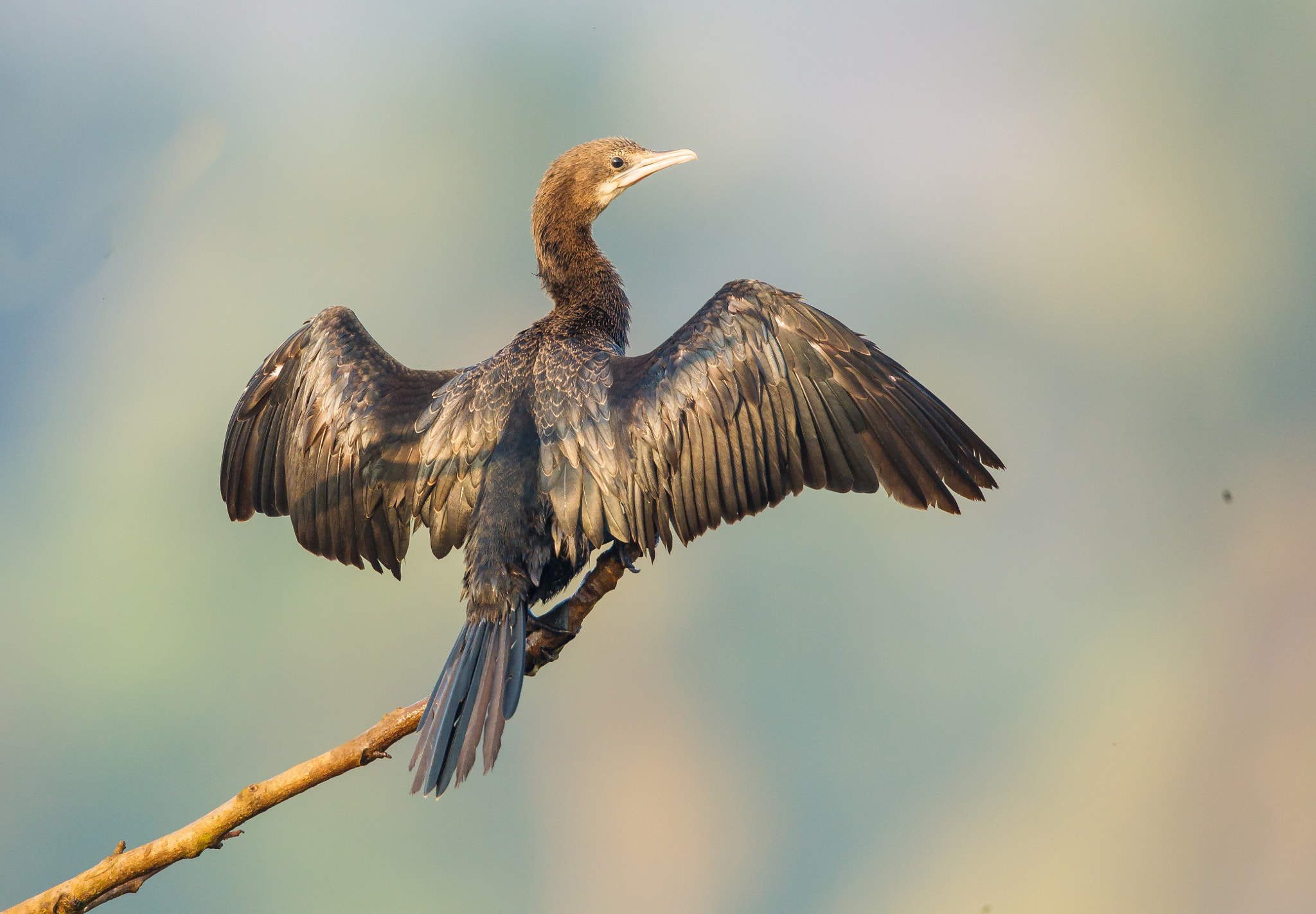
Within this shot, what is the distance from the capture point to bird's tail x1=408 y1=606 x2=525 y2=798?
3.85 metres

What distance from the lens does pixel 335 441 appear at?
16.9 ft

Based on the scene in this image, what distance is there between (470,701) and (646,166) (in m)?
3.02

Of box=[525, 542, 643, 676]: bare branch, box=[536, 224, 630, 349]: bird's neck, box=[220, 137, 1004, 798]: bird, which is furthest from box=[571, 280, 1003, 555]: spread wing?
box=[536, 224, 630, 349]: bird's neck

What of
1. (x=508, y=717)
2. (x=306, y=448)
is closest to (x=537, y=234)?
(x=306, y=448)

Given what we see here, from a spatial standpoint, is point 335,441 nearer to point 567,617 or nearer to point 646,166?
point 567,617

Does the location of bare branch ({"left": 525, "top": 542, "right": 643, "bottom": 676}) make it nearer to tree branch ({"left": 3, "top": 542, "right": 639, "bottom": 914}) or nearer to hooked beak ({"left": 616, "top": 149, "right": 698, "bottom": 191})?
tree branch ({"left": 3, "top": 542, "right": 639, "bottom": 914})

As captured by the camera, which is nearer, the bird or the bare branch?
the bare branch

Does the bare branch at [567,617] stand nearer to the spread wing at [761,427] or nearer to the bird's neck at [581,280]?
the spread wing at [761,427]

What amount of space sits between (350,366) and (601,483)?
145 centimetres

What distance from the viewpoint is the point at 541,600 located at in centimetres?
480

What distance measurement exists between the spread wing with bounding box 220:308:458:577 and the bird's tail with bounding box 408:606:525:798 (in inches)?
33.7

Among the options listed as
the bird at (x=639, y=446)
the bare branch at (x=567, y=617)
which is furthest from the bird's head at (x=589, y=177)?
the bare branch at (x=567, y=617)

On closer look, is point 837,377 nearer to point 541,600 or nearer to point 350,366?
point 541,600

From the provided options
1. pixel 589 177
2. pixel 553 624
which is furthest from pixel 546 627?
pixel 589 177
